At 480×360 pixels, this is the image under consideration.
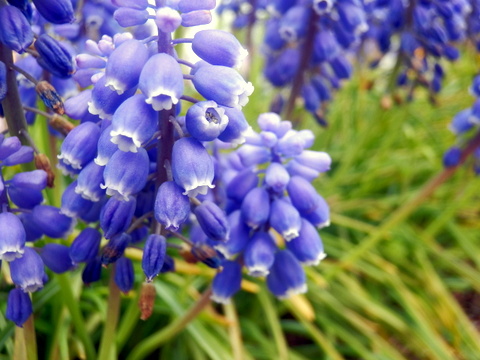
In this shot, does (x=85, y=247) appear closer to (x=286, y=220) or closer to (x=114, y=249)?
(x=114, y=249)

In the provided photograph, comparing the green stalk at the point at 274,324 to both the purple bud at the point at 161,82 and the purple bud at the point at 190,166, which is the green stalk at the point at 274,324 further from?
the purple bud at the point at 161,82

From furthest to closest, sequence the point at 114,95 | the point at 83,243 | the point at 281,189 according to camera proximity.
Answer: the point at 281,189, the point at 83,243, the point at 114,95

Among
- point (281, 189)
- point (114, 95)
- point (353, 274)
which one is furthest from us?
point (353, 274)

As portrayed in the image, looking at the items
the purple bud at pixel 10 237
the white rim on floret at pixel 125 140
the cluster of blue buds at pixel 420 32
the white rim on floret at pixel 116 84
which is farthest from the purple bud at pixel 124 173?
the cluster of blue buds at pixel 420 32

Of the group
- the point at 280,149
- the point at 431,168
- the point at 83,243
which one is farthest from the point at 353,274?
the point at 83,243

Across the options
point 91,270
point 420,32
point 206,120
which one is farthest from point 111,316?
point 420,32

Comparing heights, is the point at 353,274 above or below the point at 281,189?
below

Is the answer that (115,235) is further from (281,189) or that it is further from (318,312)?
(318,312)
